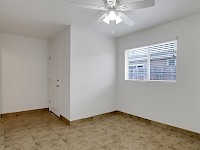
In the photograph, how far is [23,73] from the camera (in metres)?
4.23

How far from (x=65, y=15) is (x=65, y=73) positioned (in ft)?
4.64

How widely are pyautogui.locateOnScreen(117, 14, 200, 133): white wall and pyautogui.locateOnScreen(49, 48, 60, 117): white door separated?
2204mm

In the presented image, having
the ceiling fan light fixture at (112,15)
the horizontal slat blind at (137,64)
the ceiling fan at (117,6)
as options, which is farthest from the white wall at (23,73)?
the ceiling fan light fixture at (112,15)

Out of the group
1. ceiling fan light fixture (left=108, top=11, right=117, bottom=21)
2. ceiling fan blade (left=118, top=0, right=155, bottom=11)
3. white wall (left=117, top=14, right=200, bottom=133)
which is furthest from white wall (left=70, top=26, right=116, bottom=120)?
ceiling fan blade (left=118, top=0, right=155, bottom=11)

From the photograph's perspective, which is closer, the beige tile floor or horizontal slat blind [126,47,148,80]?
the beige tile floor

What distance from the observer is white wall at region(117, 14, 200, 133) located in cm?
268

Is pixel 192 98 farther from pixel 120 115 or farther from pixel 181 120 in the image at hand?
pixel 120 115

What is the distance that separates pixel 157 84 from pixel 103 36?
2030 mm

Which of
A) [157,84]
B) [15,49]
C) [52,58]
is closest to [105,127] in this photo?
[157,84]

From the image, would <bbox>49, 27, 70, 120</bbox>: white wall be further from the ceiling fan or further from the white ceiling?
the ceiling fan

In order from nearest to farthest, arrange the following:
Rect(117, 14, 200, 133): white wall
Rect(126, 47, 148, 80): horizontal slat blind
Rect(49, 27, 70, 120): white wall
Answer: Rect(117, 14, 200, 133): white wall → Rect(49, 27, 70, 120): white wall → Rect(126, 47, 148, 80): horizontal slat blind

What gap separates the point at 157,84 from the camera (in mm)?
3297

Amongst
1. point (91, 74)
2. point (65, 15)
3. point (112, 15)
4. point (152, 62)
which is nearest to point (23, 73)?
point (91, 74)

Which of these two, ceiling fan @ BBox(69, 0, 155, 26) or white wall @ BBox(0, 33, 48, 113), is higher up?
ceiling fan @ BBox(69, 0, 155, 26)
